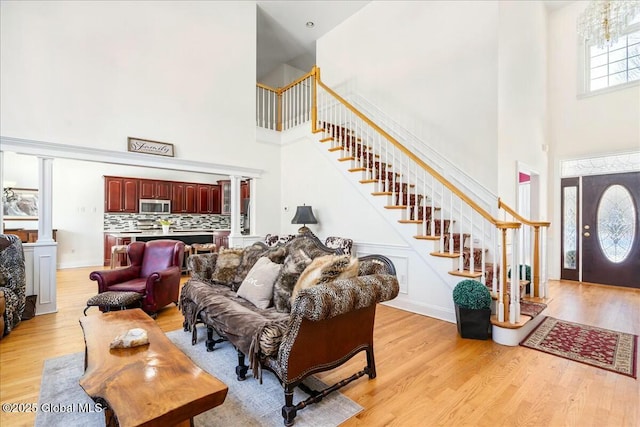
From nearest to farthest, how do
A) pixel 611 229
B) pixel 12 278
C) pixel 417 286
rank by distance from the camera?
pixel 12 278 < pixel 417 286 < pixel 611 229

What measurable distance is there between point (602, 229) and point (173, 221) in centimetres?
987

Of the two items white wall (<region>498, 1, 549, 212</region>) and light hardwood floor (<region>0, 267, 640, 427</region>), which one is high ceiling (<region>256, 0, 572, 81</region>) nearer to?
Result: white wall (<region>498, 1, 549, 212</region>)

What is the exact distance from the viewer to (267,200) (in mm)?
6219

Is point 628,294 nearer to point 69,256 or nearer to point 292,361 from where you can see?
point 292,361

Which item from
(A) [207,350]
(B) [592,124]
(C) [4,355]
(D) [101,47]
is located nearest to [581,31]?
(B) [592,124]

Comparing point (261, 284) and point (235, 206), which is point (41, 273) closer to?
point (235, 206)

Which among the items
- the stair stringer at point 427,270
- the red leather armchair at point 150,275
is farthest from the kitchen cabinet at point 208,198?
the stair stringer at point 427,270

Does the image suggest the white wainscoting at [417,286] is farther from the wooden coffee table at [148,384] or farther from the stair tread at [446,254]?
A: the wooden coffee table at [148,384]

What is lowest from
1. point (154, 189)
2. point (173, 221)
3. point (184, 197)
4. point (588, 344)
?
point (588, 344)

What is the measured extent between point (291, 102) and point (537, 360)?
5.91 meters

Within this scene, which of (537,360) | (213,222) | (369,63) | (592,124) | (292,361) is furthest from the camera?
(213,222)

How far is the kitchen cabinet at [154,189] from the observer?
800cm

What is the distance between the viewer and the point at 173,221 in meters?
8.59

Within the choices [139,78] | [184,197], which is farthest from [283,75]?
[139,78]
